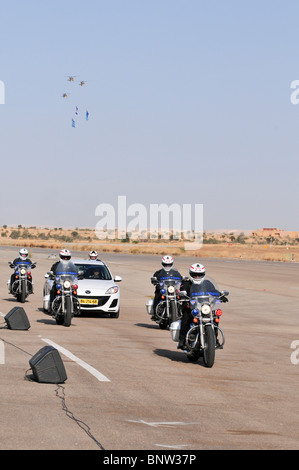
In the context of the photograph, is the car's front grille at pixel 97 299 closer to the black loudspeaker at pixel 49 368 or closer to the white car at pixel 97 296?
the white car at pixel 97 296

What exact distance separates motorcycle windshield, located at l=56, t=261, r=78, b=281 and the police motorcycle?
5876 mm

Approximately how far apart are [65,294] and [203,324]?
21.3 feet

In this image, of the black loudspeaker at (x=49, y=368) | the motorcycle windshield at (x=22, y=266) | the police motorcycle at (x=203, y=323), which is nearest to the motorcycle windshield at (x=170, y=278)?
the police motorcycle at (x=203, y=323)

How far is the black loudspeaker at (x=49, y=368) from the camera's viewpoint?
11.4 metres

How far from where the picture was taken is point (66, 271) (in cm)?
2006

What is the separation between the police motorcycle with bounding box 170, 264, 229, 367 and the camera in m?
13.7

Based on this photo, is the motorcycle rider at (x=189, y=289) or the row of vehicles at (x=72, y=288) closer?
the motorcycle rider at (x=189, y=289)

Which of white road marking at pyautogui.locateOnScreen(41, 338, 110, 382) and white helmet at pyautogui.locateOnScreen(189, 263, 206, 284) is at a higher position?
white helmet at pyautogui.locateOnScreen(189, 263, 206, 284)

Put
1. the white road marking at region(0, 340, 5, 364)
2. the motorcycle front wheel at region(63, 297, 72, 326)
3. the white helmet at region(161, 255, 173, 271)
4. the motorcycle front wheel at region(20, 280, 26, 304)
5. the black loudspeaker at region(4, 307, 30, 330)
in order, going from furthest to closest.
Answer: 1. the motorcycle front wheel at region(20, 280, 26, 304)
2. the white helmet at region(161, 255, 173, 271)
3. the motorcycle front wheel at region(63, 297, 72, 326)
4. the black loudspeaker at region(4, 307, 30, 330)
5. the white road marking at region(0, 340, 5, 364)

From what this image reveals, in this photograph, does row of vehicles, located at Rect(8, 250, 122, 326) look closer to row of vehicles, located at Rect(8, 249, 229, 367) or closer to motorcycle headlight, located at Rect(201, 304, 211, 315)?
row of vehicles, located at Rect(8, 249, 229, 367)

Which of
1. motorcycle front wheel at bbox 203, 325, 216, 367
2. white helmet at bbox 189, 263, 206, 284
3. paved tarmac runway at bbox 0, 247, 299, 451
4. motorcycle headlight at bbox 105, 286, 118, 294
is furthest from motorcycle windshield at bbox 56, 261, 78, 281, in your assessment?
motorcycle front wheel at bbox 203, 325, 216, 367

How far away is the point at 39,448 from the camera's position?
7.69 metres

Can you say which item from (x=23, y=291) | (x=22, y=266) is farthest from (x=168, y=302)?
(x=23, y=291)

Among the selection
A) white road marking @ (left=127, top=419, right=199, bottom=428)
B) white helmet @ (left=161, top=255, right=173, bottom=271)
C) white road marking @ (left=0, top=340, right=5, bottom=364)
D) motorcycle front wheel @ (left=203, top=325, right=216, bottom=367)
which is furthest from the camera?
white helmet @ (left=161, top=255, right=173, bottom=271)
